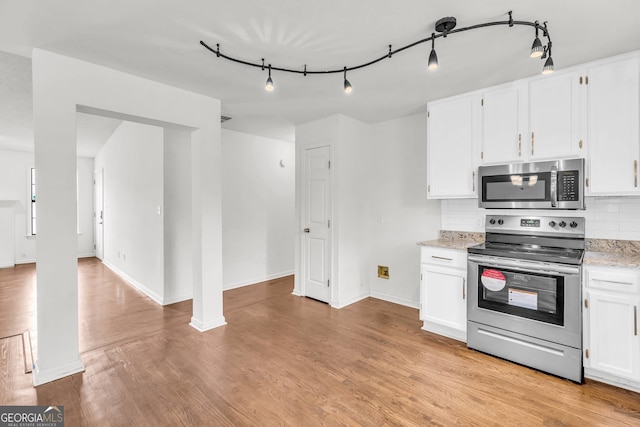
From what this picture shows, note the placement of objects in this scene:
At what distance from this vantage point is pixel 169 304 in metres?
4.02

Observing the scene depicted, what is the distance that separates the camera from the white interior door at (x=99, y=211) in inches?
275

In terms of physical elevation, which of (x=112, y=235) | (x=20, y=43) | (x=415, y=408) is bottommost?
(x=415, y=408)

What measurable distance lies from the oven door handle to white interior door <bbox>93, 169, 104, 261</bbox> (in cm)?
750

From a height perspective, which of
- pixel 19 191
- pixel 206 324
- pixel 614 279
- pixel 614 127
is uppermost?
pixel 614 127

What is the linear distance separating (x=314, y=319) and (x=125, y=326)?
2038mm

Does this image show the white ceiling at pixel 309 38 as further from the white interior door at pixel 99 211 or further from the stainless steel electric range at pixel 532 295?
the white interior door at pixel 99 211

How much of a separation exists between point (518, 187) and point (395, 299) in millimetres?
2042

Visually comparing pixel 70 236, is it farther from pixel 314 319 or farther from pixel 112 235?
pixel 112 235

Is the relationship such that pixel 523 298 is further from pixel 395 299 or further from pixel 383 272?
pixel 383 272

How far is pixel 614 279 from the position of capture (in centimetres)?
218

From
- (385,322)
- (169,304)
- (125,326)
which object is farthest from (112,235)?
(385,322)

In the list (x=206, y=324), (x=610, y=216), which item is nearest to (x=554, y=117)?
(x=610, y=216)

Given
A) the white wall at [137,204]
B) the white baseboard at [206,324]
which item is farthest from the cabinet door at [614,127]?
the white wall at [137,204]

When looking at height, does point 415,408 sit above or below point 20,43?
below
